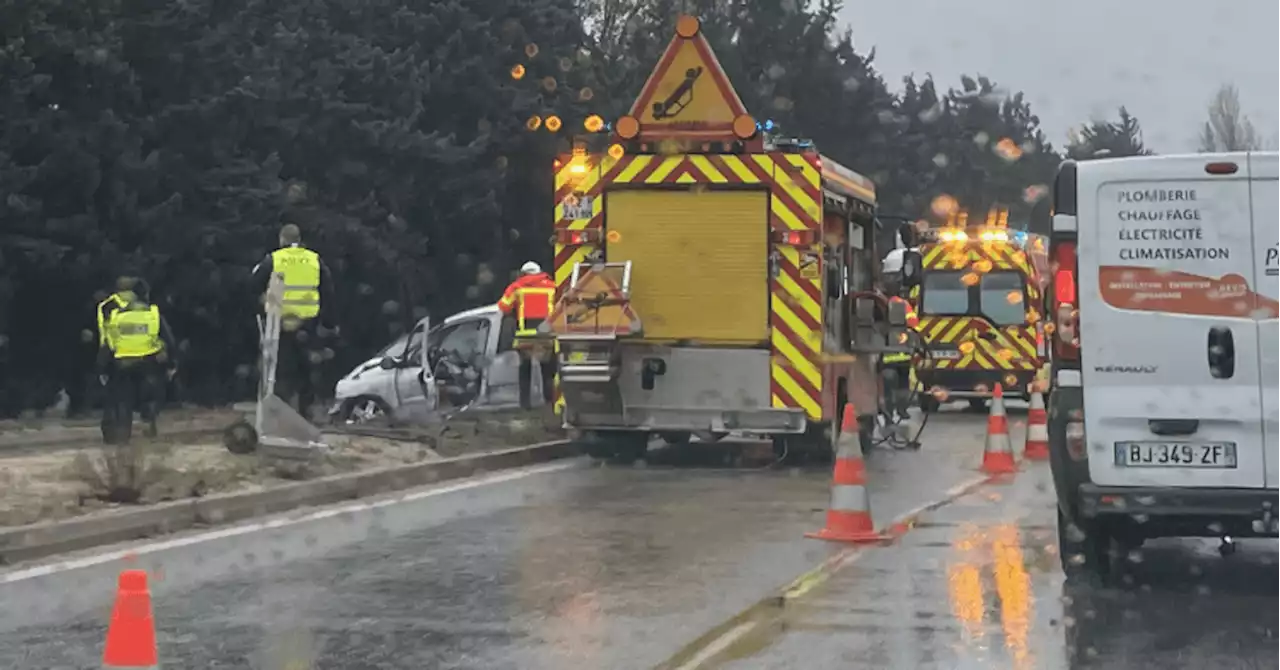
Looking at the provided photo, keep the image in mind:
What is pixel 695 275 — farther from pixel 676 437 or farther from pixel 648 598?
pixel 648 598

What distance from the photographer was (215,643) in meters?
8.20

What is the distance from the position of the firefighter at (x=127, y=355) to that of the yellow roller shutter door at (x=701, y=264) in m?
4.33

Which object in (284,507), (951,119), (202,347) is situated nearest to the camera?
(284,507)

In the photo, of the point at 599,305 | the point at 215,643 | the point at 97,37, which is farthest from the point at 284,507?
the point at 97,37

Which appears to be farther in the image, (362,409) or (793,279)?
(362,409)

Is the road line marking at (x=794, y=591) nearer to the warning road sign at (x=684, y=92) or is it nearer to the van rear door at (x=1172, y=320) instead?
the van rear door at (x=1172, y=320)

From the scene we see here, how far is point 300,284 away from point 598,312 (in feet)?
Result: 8.98

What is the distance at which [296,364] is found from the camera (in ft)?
52.6

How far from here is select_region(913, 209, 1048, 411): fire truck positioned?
28.8 meters

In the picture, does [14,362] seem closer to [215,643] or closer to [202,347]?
[202,347]

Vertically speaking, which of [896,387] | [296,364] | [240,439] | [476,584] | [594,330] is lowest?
[476,584]

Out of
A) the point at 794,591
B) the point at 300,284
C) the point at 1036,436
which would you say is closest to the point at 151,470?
the point at 300,284

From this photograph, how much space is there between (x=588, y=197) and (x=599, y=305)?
127cm

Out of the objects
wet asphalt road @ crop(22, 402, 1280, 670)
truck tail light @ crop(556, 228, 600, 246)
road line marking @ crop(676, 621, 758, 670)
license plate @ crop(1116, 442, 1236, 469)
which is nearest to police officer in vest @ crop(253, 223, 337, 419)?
truck tail light @ crop(556, 228, 600, 246)
